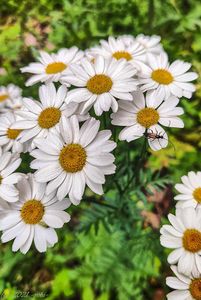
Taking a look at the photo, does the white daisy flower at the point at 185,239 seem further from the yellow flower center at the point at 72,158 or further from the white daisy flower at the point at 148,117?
the yellow flower center at the point at 72,158

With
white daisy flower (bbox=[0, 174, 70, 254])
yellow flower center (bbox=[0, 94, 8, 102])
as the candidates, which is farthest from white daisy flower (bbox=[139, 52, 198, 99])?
yellow flower center (bbox=[0, 94, 8, 102])

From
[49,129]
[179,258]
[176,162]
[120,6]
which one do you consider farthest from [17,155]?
[120,6]

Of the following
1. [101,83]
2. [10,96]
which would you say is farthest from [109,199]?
[10,96]

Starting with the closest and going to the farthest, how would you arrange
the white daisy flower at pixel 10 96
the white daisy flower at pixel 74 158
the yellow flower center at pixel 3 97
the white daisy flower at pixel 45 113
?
the white daisy flower at pixel 74 158 → the white daisy flower at pixel 45 113 → the white daisy flower at pixel 10 96 → the yellow flower center at pixel 3 97

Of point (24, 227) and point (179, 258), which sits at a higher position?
point (24, 227)

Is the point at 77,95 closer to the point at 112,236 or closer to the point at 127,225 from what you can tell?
the point at 127,225

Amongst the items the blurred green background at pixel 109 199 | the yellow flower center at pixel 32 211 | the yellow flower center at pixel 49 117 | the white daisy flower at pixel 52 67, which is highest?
the yellow flower center at pixel 49 117

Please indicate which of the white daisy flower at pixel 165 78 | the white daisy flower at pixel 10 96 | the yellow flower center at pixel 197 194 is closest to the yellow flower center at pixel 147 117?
the white daisy flower at pixel 165 78

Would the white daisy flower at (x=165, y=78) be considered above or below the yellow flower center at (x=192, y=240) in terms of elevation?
above
